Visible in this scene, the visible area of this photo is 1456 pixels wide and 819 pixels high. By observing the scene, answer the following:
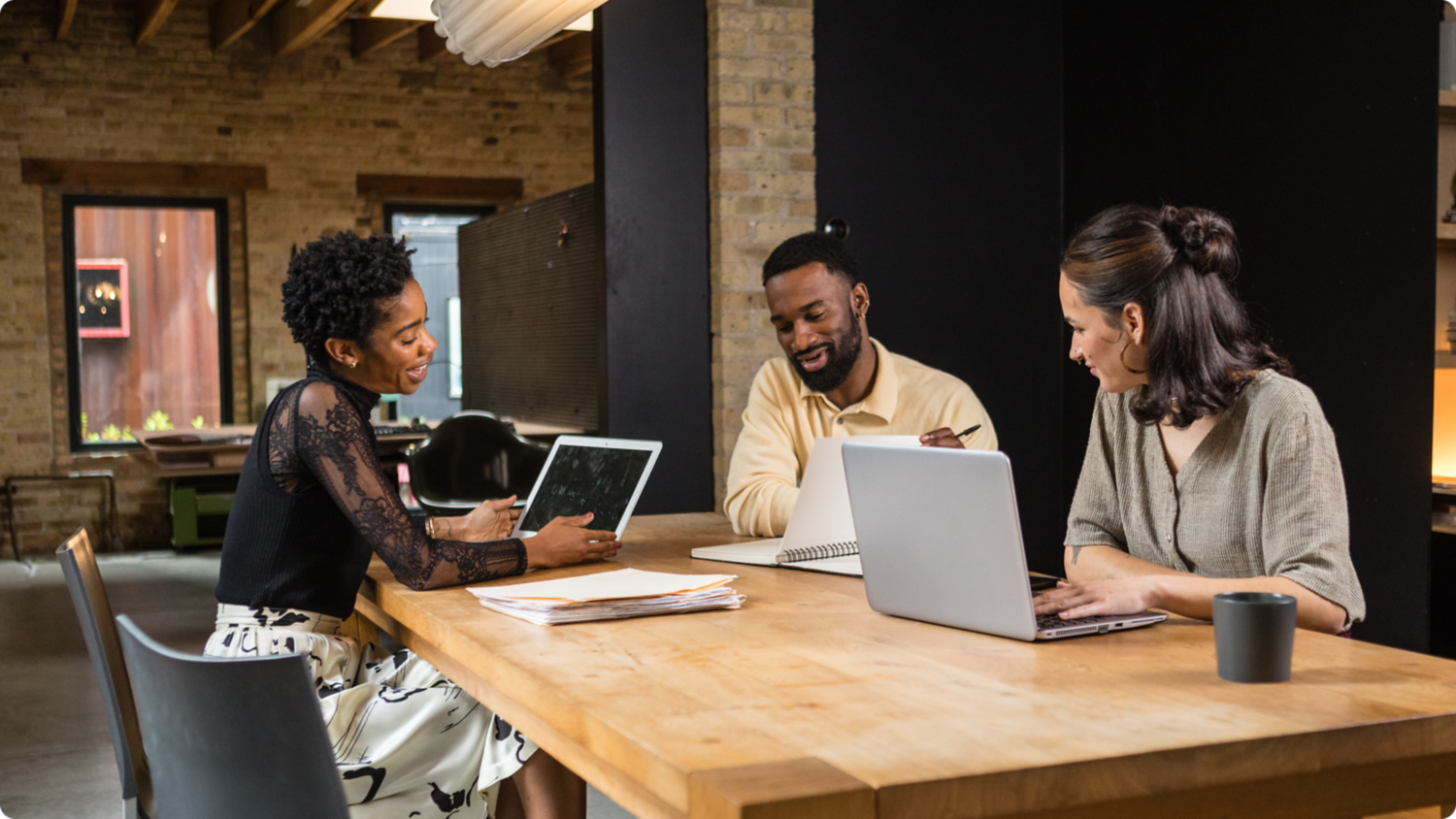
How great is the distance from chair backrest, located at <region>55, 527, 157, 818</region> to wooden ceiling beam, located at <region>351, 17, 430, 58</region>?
21.9 ft

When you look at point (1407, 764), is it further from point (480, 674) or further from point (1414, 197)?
point (1414, 197)

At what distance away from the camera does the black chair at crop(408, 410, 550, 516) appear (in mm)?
4613

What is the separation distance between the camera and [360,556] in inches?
84.5

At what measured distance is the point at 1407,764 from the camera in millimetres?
1247

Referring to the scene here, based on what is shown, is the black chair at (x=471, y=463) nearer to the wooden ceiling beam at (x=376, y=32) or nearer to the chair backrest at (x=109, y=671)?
the chair backrest at (x=109, y=671)

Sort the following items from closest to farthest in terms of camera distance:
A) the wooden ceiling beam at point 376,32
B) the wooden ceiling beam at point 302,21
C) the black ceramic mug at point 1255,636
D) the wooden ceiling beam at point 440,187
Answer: the black ceramic mug at point 1255,636 → the wooden ceiling beam at point 302,21 → the wooden ceiling beam at point 376,32 → the wooden ceiling beam at point 440,187

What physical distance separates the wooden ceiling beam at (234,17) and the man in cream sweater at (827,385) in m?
5.58

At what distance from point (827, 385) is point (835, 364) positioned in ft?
0.19

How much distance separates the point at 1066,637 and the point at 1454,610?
226 centimetres

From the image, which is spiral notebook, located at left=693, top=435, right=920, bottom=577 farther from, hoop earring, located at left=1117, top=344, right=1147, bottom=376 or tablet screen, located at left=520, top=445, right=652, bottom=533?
hoop earring, located at left=1117, top=344, right=1147, bottom=376

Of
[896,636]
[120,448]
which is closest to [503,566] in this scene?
[896,636]

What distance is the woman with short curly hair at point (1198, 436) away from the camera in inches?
68.4

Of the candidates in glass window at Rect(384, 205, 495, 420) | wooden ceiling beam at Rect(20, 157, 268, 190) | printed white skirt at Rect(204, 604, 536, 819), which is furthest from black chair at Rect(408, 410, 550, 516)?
glass window at Rect(384, 205, 495, 420)

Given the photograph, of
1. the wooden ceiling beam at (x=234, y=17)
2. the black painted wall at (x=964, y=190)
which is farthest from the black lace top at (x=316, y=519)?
the wooden ceiling beam at (x=234, y=17)
